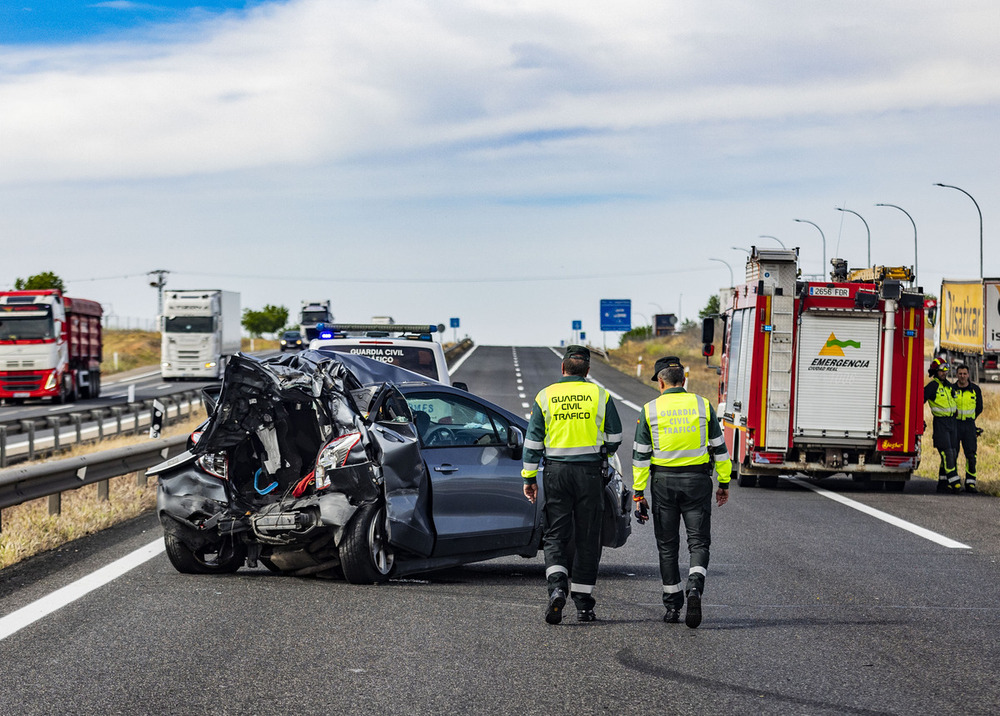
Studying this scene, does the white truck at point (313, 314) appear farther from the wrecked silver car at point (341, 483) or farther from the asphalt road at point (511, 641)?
the wrecked silver car at point (341, 483)

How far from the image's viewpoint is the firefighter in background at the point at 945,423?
58.0ft

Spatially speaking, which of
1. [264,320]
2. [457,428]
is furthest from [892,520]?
[264,320]

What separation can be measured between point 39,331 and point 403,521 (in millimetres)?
35681

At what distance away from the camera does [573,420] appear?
7.98 metres

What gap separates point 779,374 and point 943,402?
2355mm

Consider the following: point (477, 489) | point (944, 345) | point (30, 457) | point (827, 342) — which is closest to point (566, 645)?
point (477, 489)

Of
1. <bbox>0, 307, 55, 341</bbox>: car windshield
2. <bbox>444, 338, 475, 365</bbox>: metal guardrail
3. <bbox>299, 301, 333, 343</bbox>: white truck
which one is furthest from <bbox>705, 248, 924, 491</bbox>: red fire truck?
<bbox>299, 301, 333, 343</bbox>: white truck

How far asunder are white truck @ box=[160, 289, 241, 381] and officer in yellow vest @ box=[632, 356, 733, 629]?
4573cm

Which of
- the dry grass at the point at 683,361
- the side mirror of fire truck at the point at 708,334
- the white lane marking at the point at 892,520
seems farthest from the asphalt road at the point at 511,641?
the dry grass at the point at 683,361

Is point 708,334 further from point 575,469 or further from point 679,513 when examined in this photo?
point 575,469

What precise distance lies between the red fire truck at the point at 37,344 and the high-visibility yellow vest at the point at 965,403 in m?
31.7

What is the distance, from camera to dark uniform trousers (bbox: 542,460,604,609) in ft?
25.9

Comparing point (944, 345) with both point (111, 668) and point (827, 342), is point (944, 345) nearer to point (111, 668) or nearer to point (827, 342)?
point (827, 342)

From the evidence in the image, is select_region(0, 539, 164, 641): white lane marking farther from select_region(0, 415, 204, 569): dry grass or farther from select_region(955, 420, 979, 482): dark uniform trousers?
select_region(955, 420, 979, 482): dark uniform trousers
